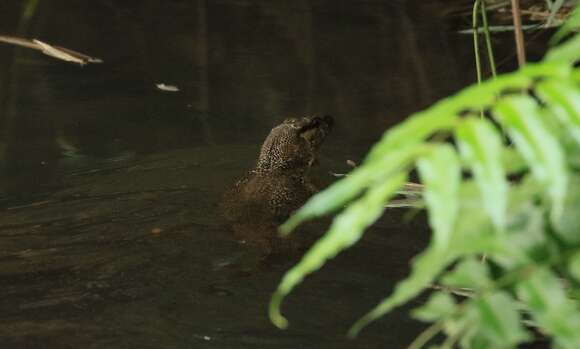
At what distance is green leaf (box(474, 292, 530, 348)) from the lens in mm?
1043

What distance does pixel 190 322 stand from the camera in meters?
3.22

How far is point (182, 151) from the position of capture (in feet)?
17.1

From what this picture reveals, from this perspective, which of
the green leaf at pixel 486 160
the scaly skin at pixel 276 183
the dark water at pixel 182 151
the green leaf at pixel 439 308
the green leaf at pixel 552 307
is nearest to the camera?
the green leaf at pixel 486 160

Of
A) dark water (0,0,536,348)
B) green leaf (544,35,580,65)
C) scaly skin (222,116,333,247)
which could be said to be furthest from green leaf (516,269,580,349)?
scaly skin (222,116,333,247)

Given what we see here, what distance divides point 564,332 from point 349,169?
4053 millimetres

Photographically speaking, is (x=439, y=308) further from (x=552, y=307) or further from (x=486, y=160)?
(x=486, y=160)

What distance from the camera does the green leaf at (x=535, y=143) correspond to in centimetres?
90

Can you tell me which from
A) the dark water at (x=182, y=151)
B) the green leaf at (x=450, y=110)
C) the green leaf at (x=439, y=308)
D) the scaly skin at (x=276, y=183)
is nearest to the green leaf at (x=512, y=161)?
the green leaf at (x=450, y=110)

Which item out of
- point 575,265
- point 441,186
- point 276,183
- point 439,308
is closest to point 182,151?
point 276,183

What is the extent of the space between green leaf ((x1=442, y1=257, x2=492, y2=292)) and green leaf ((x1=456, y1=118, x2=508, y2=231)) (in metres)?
0.16

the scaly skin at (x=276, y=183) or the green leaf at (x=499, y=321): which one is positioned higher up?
the green leaf at (x=499, y=321)

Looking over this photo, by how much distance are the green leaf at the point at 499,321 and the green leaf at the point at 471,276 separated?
0.02 meters

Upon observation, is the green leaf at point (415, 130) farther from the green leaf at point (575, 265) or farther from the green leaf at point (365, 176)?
the green leaf at point (575, 265)

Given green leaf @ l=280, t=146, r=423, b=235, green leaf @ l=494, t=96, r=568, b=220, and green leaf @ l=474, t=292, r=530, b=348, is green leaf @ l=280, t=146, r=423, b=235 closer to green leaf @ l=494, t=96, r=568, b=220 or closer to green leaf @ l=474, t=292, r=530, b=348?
green leaf @ l=494, t=96, r=568, b=220
